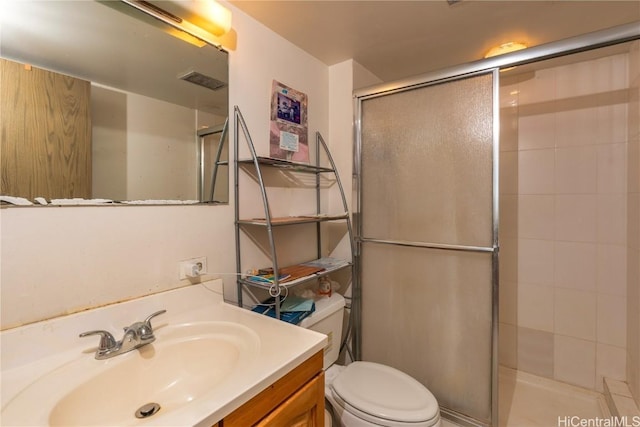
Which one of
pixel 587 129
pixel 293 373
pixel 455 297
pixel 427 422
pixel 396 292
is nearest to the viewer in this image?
pixel 293 373

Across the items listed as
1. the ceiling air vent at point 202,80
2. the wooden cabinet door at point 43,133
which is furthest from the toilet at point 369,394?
the ceiling air vent at point 202,80

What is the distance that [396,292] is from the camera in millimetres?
1585

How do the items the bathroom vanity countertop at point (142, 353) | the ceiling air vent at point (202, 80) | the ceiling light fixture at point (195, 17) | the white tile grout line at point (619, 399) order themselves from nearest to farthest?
the bathroom vanity countertop at point (142, 353), the ceiling light fixture at point (195, 17), the ceiling air vent at point (202, 80), the white tile grout line at point (619, 399)

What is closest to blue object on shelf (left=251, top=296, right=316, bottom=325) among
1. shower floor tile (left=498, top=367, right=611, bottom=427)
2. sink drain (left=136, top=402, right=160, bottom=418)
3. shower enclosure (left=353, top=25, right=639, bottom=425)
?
shower enclosure (left=353, top=25, right=639, bottom=425)

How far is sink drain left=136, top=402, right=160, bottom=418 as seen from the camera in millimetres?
763

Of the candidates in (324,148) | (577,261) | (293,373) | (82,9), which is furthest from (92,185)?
(577,261)

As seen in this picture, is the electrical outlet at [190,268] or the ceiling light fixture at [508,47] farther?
the ceiling light fixture at [508,47]

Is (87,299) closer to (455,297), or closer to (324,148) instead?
(324,148)

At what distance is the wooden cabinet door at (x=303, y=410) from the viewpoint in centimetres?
75

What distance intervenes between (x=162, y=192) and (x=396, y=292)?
1227 mm

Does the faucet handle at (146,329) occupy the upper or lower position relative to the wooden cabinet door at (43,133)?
lower

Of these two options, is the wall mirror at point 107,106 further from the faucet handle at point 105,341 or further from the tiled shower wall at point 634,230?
the tiled shower wall at point 634,230

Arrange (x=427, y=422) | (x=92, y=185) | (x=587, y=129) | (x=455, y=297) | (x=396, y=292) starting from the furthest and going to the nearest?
1. (x=587, y=129)
2. (x=396, y=292)
3. (x=455, y=297)
4. (x=427, y=422)
5. (x=92, y=185)

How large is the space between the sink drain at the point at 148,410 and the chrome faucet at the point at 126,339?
0.17 meters
